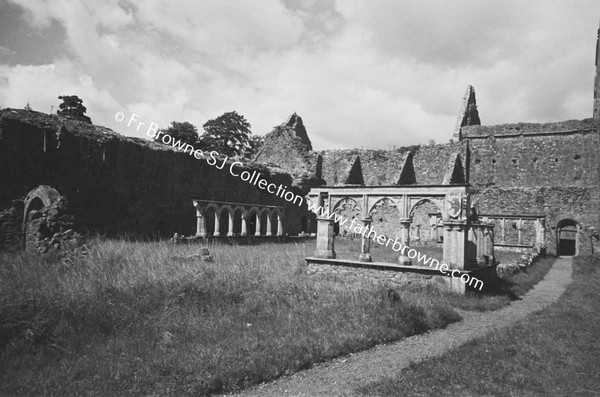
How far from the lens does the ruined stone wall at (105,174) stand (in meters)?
13.4

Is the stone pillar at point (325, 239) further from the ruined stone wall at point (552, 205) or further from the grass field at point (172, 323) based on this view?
the ruined stone wall at point (552, 205)

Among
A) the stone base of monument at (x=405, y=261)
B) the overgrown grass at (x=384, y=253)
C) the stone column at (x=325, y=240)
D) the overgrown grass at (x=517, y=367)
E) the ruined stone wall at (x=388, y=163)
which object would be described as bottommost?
the overgrown grass at (x=517, y=367)

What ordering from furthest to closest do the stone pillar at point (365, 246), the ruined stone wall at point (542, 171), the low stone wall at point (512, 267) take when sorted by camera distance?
the ruined stone wall at point (542, 171)
the low stone wall at point (512, 267)
the stone pillar at point (365, 246)

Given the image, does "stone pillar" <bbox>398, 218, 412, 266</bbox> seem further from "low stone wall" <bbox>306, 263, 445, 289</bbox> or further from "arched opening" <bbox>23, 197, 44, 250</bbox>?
"arched opening" <bbox>23, 197, 44, 250</bbox>

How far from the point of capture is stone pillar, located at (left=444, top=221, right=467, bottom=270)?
392 inches

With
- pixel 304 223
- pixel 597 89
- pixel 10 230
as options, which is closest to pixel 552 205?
pixel 597 89

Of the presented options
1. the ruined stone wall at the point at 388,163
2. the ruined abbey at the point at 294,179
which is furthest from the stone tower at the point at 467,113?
the ruined stone wall at the point at 388,163

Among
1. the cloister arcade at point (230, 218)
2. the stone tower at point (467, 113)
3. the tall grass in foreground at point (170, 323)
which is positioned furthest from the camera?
the stone tower at point (467, 113)

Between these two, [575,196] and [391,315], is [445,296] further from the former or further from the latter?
[575,196]

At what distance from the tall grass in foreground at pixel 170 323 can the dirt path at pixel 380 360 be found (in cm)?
18

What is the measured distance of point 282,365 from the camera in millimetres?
5031

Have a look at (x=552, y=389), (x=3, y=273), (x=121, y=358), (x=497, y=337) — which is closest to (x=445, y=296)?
(x=497, y=337)

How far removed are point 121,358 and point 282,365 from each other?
5.90 ft

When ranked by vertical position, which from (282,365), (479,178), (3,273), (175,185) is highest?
(479,178)
